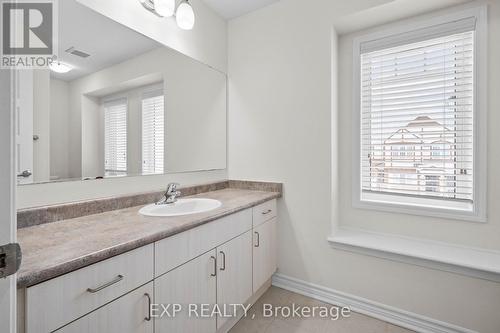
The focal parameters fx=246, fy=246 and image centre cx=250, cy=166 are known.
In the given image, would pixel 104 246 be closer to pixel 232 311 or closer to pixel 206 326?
pixel 206 326

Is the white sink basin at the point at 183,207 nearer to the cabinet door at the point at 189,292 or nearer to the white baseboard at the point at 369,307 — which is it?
the cabinet door at the point at 189,292

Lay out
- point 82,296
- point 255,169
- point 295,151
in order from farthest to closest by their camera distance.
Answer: point 255,169, point 295,151, point 82,296

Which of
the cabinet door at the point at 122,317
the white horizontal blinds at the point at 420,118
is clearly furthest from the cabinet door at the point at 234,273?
the white horizontal blinds at the point at 420,118

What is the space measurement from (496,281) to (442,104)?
3.74ft

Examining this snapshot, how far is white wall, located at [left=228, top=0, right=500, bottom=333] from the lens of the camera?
1.65 metres

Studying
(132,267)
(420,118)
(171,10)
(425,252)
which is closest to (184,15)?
(171,10)

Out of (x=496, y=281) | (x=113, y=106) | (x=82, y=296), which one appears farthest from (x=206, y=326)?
(x=496, y=281)

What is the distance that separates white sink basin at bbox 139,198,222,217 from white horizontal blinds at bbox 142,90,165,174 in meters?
0.28

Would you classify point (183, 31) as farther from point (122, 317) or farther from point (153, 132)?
point (122, 317)

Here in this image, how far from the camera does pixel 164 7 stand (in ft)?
5.18

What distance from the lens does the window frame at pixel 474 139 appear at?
1.60 m

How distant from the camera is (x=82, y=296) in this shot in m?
0.81

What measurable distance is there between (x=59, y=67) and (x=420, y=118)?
230cm

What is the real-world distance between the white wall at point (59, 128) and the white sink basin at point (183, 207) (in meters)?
0.47
